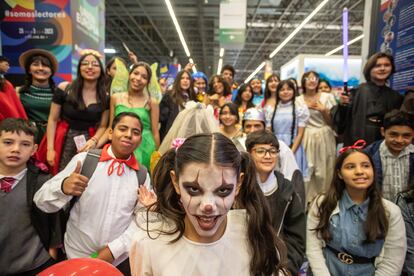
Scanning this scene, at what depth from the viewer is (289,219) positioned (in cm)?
192

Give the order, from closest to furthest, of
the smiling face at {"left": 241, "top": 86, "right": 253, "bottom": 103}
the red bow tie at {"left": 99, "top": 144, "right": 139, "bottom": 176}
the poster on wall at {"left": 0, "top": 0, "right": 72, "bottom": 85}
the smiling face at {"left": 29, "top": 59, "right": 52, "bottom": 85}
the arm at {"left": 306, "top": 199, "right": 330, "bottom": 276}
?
1. the red bow tie at {"left": 99, "top": 144, "right": 139, "bottom": 176}
2. the arm at {"left": 306, "top": 199, "right": 330, "bottom": 276}
3. the smiling face at {"left": 29, "top": 59, "right": 52, "bottom": 85}
4. the smiling face at {"left": 241, "top": 86, "right": 253, "bottom": 103}
5. the poster on wall at {"left": 0, "top": 0, "right": 72, "bottom": 85}

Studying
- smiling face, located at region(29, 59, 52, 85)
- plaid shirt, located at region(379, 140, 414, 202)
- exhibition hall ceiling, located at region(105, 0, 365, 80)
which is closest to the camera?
plaid shirt, located at region(379, 140, 414, 202)

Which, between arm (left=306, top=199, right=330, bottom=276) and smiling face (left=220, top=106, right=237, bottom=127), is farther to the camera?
smiling face (left=220, top=106, right=237, bottom=127)

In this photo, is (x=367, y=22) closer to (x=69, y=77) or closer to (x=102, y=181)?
(x=102, y=181)

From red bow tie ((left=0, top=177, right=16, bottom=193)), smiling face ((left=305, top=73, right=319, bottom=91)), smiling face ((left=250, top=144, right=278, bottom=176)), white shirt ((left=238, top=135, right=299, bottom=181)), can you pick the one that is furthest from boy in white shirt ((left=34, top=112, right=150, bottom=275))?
smiling face ((left=305, top=73, right=319, bottom=91))

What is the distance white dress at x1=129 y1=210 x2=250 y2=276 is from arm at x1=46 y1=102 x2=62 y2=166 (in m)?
1.67

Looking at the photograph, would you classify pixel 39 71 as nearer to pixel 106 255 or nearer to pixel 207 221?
pixel 106 255

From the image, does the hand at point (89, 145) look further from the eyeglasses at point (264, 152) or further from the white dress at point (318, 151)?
the white dress at point (318, 151)

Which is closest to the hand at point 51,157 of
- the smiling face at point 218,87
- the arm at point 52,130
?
the arm at point 52,130

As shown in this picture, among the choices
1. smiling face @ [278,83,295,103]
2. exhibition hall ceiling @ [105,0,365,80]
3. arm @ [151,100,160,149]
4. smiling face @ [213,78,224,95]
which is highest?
exhibition hall ceiling @ [105,0,365,80]

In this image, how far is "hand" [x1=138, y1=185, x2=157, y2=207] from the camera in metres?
1.89

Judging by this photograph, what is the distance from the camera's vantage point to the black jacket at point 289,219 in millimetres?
1894

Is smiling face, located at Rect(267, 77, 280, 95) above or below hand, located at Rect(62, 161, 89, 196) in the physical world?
above

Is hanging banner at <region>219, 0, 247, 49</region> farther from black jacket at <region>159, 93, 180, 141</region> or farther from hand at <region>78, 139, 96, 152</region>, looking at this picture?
hand at <region>78, 139, 96, 152</region>
